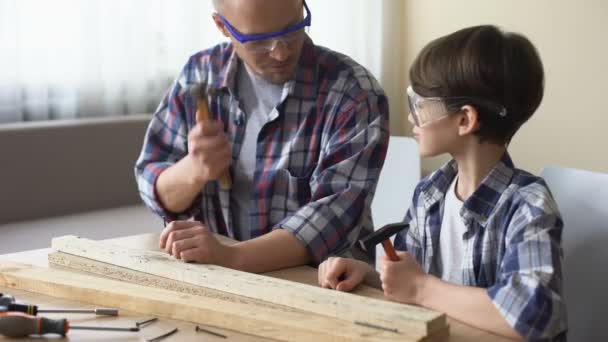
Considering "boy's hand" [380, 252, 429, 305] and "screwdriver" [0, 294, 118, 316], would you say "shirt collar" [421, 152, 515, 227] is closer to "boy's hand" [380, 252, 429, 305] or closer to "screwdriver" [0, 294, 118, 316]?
"boy's hand" [380, 252, 429, 305]

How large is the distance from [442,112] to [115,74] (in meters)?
2.33

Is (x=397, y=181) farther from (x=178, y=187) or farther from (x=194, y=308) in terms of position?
(x=194, y=308)

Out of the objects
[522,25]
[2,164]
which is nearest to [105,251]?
[2,164]

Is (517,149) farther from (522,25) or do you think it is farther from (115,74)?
(115,74)

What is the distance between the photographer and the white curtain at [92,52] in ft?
11.0

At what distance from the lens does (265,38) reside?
1.88 metres

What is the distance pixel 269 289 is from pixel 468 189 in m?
0.46

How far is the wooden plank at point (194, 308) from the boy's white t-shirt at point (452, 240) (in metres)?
0.40

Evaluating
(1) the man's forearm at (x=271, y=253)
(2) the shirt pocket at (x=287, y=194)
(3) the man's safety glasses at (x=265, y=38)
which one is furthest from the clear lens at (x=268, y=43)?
(1) the man's forearm at (x=271, y=253)

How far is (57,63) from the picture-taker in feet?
11.5

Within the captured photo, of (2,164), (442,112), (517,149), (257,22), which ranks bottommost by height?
(517,149)

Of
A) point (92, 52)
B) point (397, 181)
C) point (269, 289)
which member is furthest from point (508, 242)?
point (92, 52)

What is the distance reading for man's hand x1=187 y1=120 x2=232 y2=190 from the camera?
179cm

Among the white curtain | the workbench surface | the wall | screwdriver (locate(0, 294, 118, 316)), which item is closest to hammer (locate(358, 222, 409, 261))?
the workbench surface
